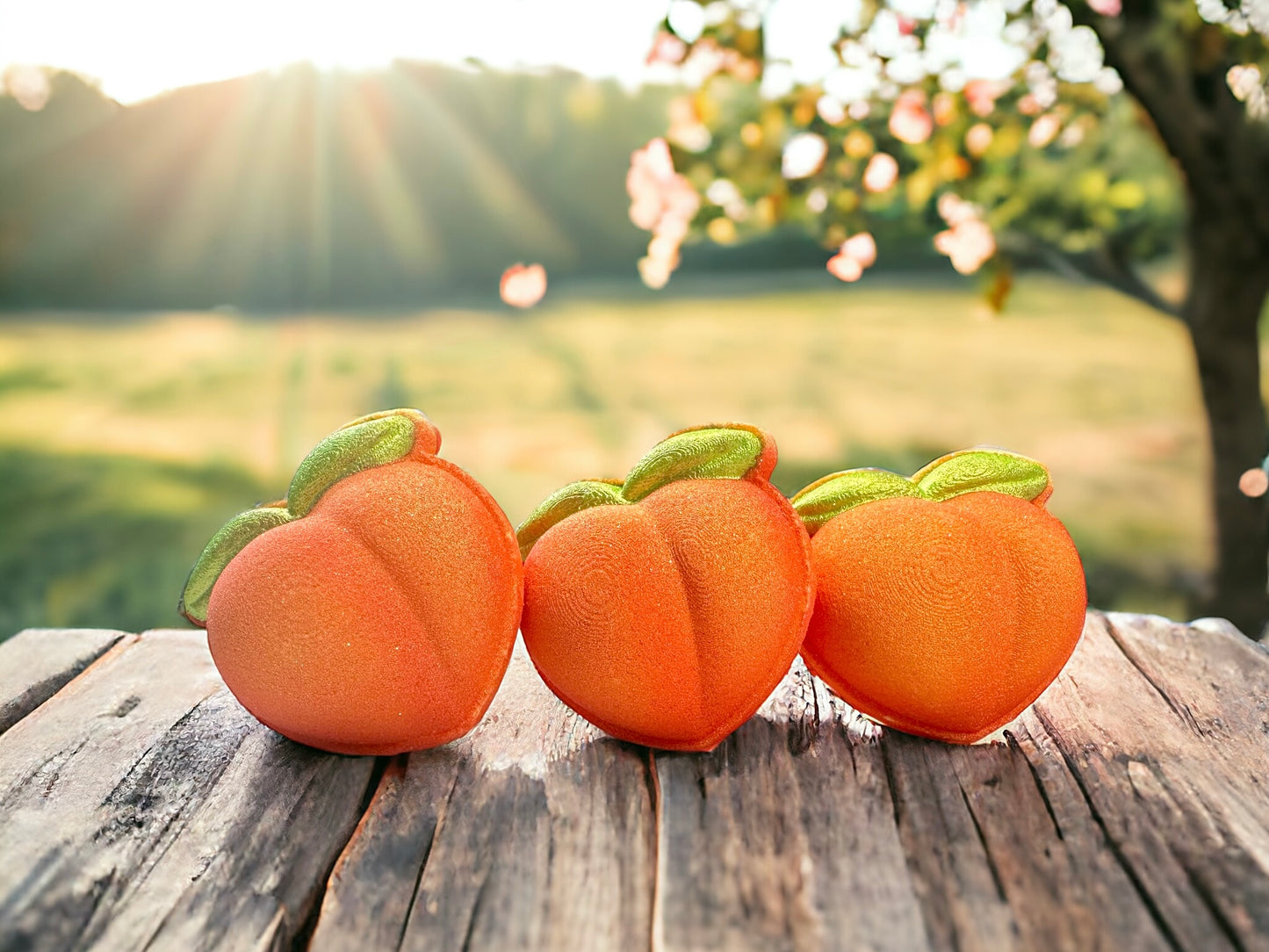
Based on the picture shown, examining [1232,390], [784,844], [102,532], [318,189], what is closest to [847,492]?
[784,844]

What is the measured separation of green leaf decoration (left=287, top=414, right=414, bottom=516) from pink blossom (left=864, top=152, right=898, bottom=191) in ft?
4.22

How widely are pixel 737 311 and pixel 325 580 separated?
4209mm

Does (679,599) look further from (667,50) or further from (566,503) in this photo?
(667,50)

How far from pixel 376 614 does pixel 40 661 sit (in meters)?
0.61

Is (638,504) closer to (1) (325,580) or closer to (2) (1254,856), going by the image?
(1) (325,580)

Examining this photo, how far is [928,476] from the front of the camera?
43.5 inches

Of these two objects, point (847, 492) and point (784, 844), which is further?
point (847, 492)

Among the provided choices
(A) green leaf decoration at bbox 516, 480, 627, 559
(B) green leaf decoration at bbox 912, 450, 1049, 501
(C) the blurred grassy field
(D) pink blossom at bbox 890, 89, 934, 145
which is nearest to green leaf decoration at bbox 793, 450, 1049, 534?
(B) green leaf decoration at bbox 912, 450, 1049, 501

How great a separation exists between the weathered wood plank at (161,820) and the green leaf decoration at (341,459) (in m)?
0.26

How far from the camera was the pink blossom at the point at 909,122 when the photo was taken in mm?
2020

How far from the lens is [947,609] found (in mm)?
991

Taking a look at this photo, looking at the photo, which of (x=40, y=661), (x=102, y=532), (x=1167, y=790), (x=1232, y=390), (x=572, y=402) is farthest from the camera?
(x=572, y=402)

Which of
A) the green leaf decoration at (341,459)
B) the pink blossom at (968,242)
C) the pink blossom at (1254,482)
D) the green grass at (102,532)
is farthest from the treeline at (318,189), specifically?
the green leaf decoration at (341,459)

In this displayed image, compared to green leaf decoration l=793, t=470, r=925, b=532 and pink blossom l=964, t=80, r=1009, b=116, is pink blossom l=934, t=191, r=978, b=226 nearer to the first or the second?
pink blossom l=964, t=80, r=1009, b=116
